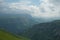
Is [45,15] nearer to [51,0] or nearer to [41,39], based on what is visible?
[51,0]

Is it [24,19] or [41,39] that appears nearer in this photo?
[24,19]

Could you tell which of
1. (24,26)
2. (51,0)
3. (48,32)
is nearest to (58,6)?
(51,0)

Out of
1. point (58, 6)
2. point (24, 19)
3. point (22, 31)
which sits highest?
point (58, 6)

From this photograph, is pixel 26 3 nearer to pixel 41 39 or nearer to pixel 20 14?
pixel 20 14

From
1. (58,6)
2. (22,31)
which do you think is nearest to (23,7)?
(22,31)

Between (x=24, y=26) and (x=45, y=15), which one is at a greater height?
(x=45, y=15)

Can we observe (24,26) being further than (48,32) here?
No

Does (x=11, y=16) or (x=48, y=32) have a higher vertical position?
(x=11, y=16)

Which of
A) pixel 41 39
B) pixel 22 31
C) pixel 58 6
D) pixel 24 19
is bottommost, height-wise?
pixel 41 39
